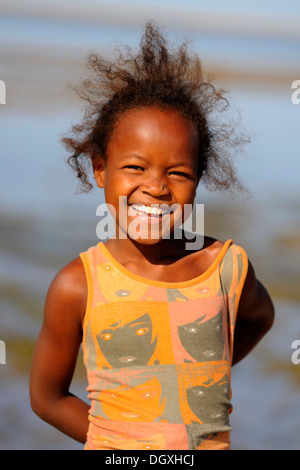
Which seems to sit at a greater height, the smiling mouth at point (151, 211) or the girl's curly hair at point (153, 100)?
the girl's curly hair at point (153, 100)

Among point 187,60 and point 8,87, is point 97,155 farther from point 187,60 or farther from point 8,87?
point 8,87

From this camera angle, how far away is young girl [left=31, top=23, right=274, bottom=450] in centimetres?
189

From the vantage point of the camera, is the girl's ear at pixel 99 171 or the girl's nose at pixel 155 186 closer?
the girl's nose at pixel 155 186

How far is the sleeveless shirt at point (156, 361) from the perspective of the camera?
188 cm

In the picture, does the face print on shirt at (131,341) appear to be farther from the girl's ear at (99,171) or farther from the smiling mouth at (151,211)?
the girl's ear at (99,171)

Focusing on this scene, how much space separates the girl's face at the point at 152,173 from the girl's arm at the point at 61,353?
19cm

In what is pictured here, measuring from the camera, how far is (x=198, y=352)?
192 cm

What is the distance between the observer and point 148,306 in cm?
191

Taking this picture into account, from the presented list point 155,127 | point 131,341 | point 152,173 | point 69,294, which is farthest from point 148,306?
point 155,127

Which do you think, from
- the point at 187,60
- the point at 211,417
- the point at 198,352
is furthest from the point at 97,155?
the point at 211,417

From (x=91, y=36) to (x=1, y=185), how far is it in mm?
2291

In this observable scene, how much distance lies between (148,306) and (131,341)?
0.09 meters

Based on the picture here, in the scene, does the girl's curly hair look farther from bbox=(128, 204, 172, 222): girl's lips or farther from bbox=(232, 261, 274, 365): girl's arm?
bbox=(232, 261, 274, 365): girl's arm

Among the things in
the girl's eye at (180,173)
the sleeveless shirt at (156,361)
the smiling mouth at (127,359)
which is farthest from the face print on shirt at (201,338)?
the girl's eye at (180,173)
